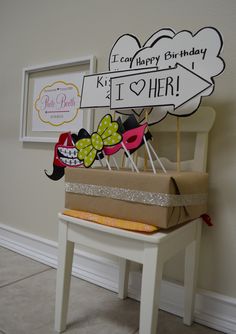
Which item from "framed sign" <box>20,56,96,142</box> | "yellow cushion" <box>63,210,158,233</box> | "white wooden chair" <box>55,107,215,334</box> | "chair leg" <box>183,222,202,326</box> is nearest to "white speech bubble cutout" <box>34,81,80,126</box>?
"framed sign" <box>20,56,96,142</box>

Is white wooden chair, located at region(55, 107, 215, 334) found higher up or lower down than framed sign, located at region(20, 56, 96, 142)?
lower down

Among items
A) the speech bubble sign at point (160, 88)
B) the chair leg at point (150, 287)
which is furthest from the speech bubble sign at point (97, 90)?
the chair leg at point (150, 287)

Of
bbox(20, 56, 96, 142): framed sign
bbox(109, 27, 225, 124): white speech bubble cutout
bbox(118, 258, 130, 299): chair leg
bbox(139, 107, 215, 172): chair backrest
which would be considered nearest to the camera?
bbox(109, 27, 225, 124): white speech bubble cutout

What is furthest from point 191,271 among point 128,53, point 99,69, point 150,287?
point 99,69

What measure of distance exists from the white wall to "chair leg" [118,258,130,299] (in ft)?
0.46

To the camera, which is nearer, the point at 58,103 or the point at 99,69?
the point at 99,69

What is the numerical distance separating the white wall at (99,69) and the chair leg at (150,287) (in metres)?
0.33

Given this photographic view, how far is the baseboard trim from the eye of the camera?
0.83m

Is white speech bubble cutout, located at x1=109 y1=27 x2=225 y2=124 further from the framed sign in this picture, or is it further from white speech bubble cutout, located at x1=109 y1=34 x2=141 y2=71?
the framed sign

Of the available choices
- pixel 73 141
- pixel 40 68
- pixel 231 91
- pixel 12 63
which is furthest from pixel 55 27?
pixel 231 91

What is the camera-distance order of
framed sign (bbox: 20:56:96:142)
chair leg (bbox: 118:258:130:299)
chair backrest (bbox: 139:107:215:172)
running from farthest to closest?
framed sign (bbox: 20:56:96:142) → chair leg (bbox: 118:258:130:299) → chair backrest (bbox: 139:107:215:172)

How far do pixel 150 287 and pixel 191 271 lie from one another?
0.85ft

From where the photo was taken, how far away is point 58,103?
1.21 meters

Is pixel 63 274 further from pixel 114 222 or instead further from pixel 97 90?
pixel 97 90
